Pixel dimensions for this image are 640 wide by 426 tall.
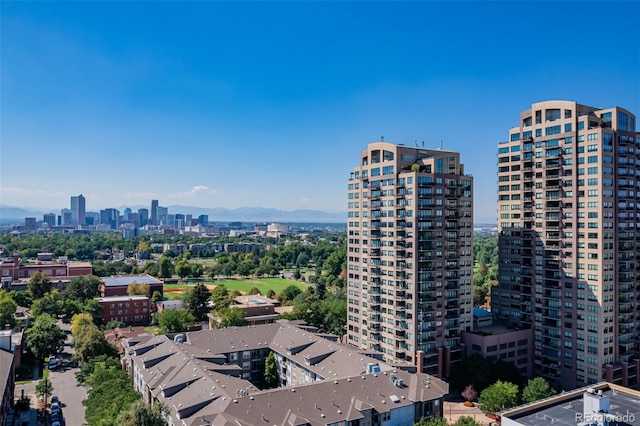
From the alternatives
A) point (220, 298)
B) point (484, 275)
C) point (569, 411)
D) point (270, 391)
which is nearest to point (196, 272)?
point (220, 298)

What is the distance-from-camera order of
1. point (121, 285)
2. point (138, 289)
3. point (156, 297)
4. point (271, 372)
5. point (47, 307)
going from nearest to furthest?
1. point (271, 372)
2. point (47, 307)
3. point (156, 297)
4. point (138, 289)
5. point (121, 285)

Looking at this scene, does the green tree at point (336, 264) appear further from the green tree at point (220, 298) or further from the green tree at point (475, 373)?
the green tree at point (475, 373)

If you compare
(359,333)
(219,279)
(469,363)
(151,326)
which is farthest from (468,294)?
(219,279)

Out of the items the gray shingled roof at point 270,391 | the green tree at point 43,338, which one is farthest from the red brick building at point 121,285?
the gray shingled roof at point 270,391

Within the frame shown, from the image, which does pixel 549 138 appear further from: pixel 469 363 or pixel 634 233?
pixel 469 363

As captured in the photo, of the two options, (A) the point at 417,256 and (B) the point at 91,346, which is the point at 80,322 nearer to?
(B) the point at 91,346

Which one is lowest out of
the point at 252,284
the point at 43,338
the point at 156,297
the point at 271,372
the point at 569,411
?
the point at 252,284
